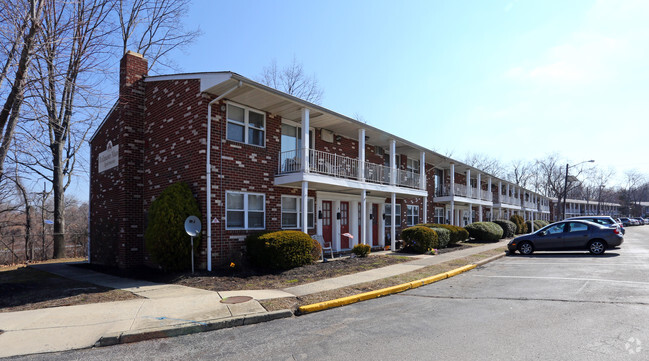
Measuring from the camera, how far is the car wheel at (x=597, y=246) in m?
15.3

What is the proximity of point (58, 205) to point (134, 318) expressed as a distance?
18.9 metres

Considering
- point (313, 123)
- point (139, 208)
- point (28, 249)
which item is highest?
point (313, 123)

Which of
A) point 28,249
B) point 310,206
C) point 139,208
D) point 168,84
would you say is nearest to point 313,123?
point 310,206

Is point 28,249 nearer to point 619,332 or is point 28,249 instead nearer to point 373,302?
point 373,302

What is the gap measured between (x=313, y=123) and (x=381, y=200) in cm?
608

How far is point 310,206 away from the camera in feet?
49.5

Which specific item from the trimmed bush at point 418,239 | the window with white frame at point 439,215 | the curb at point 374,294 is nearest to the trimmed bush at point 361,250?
the trimmed bush at point 418,239

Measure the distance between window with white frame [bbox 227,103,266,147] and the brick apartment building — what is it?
35 millimetres

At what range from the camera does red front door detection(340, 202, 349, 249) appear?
1700 centimetres

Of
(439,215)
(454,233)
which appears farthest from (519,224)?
(454,233)

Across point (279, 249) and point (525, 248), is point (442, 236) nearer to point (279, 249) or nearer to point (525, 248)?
point (525, 248)

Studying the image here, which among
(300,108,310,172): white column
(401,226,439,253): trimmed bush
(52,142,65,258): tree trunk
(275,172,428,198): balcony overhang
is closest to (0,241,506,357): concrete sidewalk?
(275,172,428,198): balcony overhang

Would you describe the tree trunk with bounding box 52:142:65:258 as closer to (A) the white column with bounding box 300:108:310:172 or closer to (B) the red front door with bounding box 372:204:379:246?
(A) the white column with bounding box 300:108:310:172

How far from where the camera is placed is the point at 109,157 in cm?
1473
